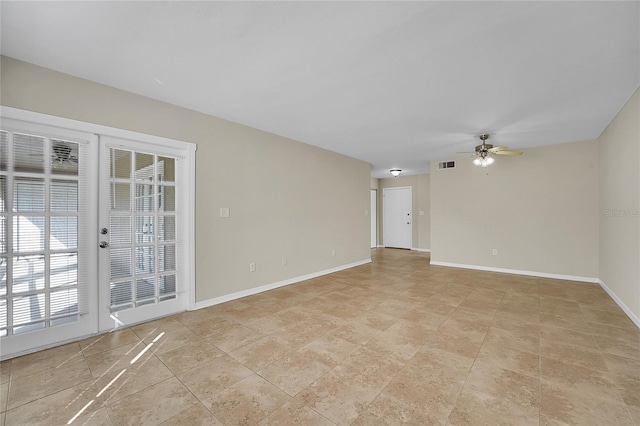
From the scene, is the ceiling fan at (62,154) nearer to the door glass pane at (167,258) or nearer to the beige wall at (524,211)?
the door glass pane at (167,258)

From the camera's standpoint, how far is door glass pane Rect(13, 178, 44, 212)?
7.75ft

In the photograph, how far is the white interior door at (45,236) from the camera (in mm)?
2314

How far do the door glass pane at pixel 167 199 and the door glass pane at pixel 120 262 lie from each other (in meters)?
0.60

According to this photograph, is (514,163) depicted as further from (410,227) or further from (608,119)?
(410,227)

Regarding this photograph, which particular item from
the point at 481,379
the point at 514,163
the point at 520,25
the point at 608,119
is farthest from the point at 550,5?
the point at 514,163

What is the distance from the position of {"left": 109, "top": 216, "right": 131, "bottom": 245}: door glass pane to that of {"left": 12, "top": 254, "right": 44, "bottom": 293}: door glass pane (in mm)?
552

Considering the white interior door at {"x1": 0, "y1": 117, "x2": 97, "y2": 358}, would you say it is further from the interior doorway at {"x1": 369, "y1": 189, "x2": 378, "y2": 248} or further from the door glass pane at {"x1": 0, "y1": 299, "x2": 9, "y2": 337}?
the interior doorway at {"x1": 369, "y1": 189, "x2": 378, "y2": 248}

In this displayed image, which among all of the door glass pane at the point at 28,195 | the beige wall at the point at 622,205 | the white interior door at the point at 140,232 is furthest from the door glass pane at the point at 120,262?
the beige wall at the point at 622,205

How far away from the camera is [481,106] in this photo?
3.21 metres

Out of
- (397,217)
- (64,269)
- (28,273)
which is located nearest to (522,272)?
(397,217)

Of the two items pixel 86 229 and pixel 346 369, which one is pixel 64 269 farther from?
pixel 346 369

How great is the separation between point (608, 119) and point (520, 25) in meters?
3.14

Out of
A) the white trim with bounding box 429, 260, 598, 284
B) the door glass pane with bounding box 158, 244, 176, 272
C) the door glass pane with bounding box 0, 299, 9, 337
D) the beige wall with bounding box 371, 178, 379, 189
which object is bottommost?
the white trim with bounding box 429, 260, 598, 284

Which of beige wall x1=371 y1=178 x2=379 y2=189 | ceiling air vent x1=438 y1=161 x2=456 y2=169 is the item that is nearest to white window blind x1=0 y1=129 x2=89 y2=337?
Answer: ceiling air vent x1=438 y1=161 x2=456 y2=169
